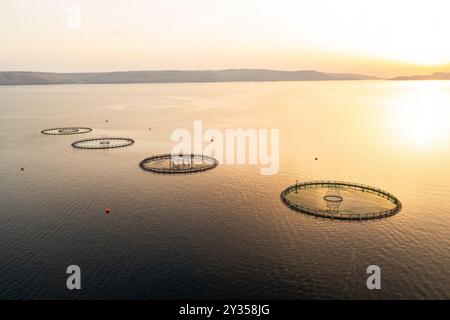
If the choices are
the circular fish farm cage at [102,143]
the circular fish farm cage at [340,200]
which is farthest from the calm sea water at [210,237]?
the circular fish farm cage at [102,143]
